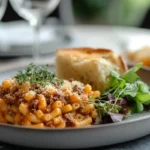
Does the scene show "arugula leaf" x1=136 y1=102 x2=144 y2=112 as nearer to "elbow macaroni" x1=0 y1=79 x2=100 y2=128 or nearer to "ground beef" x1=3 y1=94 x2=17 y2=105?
"elbow macaroni" x1=0 y1=79 x2=100 y2=128

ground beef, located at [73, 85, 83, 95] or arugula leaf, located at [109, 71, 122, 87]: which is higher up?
ground beef, located at [73, 85, 83, 95]

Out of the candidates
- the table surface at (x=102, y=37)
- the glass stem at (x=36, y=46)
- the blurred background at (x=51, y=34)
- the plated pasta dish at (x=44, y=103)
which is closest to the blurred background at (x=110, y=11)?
the blurred background at (x=51, y=34)

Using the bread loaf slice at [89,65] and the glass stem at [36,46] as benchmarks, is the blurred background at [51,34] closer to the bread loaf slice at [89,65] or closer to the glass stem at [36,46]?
the glass stem at [36,46]

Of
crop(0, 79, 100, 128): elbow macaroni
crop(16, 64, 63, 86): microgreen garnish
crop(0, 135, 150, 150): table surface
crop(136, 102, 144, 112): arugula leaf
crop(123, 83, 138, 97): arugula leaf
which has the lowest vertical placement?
crop(0, 135, 150, 150): table surface

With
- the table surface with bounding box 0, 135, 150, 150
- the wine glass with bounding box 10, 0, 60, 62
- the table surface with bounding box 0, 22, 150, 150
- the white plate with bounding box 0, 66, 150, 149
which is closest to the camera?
the white plate with bounding box 0, 66, 150, 149

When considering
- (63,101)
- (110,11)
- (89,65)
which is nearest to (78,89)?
(63,101)

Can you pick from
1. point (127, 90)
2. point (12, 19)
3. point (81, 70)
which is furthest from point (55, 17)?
point (127, 90)

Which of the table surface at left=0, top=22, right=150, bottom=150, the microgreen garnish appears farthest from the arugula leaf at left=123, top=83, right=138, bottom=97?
the table surface at left=0, top=22, right=150, bottom=150

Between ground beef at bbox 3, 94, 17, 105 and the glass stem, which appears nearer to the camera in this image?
ground beef at bbox 3, 94, 17, 105
